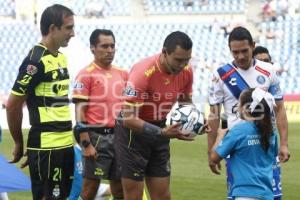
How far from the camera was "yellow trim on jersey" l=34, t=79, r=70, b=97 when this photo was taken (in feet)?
19.3

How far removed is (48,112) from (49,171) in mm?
488

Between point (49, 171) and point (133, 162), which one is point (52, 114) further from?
point (133, 162)

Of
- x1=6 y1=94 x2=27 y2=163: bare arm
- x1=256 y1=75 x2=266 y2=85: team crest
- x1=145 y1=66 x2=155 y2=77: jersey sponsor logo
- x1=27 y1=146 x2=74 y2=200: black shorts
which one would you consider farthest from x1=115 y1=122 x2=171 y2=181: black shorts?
x1=6 y1=94 x2=27 y2=163: bare arm

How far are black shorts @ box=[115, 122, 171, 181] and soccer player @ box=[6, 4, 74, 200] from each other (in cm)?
93

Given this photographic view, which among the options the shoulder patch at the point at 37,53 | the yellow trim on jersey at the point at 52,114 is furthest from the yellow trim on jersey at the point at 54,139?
the shoulder patch at the point at 37,53

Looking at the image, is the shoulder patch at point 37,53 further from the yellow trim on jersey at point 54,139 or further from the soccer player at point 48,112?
the yellow trim on jersey at point 54,139

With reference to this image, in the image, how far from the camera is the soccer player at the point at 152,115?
636cm

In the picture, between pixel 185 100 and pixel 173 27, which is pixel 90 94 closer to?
pixel 185 100

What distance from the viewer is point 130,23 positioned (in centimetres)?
3064

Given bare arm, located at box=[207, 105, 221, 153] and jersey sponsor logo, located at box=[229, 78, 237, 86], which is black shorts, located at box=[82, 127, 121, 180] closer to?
bare arm, located at box=[207, 105, 221, 153]

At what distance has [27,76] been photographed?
5773 millimetres

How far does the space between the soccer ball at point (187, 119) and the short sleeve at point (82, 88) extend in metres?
1.66

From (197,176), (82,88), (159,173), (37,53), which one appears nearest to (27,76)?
(37,53)

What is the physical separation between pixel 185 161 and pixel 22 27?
709 inches
